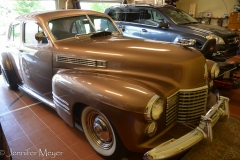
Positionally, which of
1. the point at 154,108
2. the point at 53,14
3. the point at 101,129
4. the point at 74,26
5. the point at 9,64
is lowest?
the point at 101,129

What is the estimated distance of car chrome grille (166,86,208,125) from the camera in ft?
6.10

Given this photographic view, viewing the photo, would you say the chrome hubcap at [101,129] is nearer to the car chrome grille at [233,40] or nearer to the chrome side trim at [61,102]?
the chrome side trim at [61,102]

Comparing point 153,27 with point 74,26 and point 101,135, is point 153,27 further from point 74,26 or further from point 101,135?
point 101,135

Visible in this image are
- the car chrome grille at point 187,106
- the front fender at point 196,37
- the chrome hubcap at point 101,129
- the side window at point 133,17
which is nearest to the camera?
the car chrome grille at point 187,106

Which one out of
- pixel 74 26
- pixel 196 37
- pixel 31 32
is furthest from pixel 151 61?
pixel 196 37

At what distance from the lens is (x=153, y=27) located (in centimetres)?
508

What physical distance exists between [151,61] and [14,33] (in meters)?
2.91

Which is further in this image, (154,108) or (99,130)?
(99,130)

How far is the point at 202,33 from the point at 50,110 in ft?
12.6

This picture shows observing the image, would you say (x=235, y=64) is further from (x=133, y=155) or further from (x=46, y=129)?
(x=46, y=129)

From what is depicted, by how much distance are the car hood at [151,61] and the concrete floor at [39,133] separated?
0.95 meters

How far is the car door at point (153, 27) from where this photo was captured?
16.1 feet

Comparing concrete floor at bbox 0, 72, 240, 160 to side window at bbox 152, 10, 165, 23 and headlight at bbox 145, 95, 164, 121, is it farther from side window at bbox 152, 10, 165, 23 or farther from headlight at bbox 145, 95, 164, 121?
side window at bbox 152, 10, 165, 23

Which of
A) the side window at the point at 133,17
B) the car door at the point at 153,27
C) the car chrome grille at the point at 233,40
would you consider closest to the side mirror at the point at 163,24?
the car door at the point at 153,27
